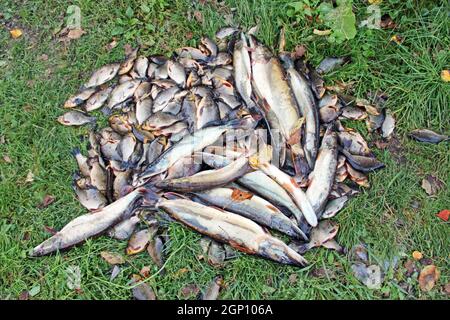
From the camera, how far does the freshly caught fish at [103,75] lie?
13.0ft

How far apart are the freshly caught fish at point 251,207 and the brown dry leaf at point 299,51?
129 cm

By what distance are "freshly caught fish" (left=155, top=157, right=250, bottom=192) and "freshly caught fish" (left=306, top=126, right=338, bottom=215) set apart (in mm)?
472

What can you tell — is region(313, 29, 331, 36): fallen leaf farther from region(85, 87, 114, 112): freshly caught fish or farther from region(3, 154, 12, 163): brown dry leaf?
region(3, 154, 12, 163): brown dry leaf

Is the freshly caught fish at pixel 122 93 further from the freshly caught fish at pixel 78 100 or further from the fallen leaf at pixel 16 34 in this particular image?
the fallen leaf at pixel 16 34

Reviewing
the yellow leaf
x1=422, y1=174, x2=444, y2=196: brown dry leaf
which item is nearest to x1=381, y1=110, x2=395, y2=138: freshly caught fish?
x1=422, y1=174, x2=444, y2=196: brown dry leaf

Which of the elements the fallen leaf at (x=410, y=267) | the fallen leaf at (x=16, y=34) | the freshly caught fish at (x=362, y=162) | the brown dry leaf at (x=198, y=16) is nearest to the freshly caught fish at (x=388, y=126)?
the freshly caught fish at (x=362, y=162)

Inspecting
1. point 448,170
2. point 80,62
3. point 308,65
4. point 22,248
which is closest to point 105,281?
point 22,248

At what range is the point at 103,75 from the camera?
3.95 metres

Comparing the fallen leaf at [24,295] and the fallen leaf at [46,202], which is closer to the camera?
the fallen leaf at [24,295]

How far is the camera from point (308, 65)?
392 cm

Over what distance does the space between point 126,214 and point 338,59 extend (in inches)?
80.7

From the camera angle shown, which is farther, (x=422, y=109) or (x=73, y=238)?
(x=422, y=109)
